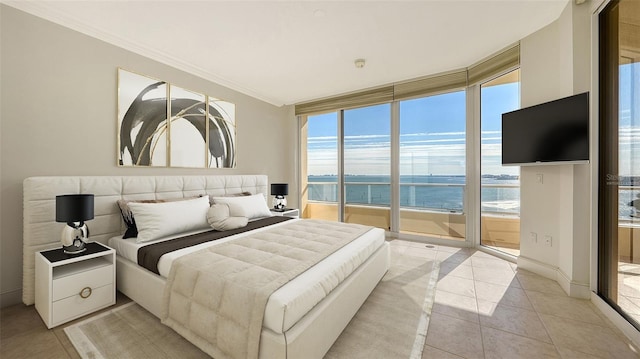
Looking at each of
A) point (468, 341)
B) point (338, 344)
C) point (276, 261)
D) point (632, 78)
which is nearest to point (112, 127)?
point (276, 261)

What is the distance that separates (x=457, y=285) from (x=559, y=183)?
5.24ft

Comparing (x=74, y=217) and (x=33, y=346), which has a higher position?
(x=74, y=217)

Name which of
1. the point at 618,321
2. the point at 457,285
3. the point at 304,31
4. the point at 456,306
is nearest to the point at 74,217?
the point at 304,31

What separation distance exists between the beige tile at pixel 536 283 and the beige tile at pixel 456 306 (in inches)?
32.2

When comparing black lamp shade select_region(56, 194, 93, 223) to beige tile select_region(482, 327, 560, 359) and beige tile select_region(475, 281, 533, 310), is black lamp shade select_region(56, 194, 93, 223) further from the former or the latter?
beige tile select_region(475, 281, 533, 310)

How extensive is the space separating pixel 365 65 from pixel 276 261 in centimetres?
308

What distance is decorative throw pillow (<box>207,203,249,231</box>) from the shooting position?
2752 millimetres

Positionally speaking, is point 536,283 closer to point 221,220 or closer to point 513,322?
point 513,322

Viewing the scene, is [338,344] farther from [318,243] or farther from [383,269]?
[383,269]

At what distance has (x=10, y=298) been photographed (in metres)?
2.12

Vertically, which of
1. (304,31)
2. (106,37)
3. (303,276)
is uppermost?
(304,31)

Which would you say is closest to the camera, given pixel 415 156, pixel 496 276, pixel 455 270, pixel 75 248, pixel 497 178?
pixel 75 248

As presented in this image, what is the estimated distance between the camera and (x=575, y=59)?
7.66 ft

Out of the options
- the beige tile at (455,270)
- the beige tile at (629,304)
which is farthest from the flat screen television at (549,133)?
the beige tile at (455,270)
